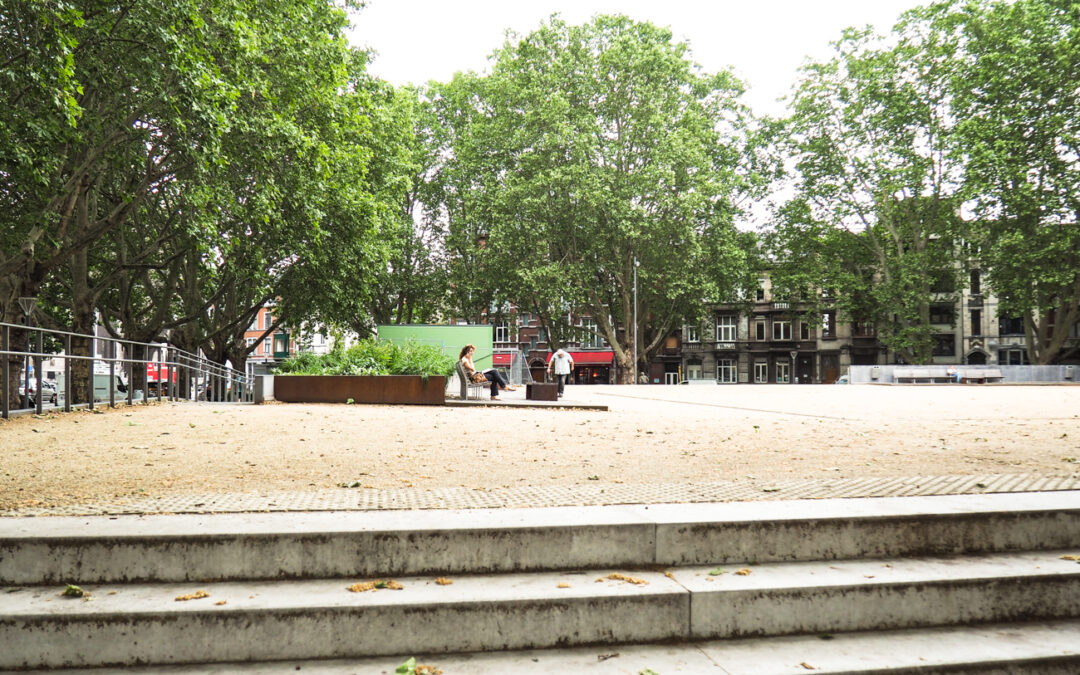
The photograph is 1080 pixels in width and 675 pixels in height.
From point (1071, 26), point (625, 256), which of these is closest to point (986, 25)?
point (1071, 26)

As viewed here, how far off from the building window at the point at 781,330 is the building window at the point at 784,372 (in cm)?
230

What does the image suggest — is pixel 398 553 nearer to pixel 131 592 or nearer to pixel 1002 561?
pixel 131 592

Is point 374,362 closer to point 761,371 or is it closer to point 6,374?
point 6,374

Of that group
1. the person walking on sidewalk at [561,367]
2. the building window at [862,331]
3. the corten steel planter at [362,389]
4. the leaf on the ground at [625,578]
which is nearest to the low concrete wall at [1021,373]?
the building window at [862,331]

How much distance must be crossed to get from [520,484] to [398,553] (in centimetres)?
181

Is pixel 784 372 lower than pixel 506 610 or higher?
lower

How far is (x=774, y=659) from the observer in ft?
9.88

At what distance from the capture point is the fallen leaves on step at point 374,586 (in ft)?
10.5

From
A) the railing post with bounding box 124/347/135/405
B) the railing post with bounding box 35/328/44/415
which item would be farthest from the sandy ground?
the railing post with bounding box 124/347/135/405

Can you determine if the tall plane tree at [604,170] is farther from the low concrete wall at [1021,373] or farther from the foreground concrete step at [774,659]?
the foreground concrete step at [774,659]

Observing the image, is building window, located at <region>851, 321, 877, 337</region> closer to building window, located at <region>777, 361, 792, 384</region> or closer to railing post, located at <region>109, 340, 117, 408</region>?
building window, located at <region>777, 361, 792, 384</region>

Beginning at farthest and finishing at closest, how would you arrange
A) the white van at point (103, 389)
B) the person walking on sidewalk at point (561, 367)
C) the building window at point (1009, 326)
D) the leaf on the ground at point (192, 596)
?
the building window at point (1009, 326) → the person walking on sidewalk at point (561, 367) → the white van at point (103, 389) → the leaf on the ground at point (192, 596)

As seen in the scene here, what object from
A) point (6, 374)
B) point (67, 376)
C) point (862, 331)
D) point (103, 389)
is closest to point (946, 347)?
point (862, 331)

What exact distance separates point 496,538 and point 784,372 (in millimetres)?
66931
